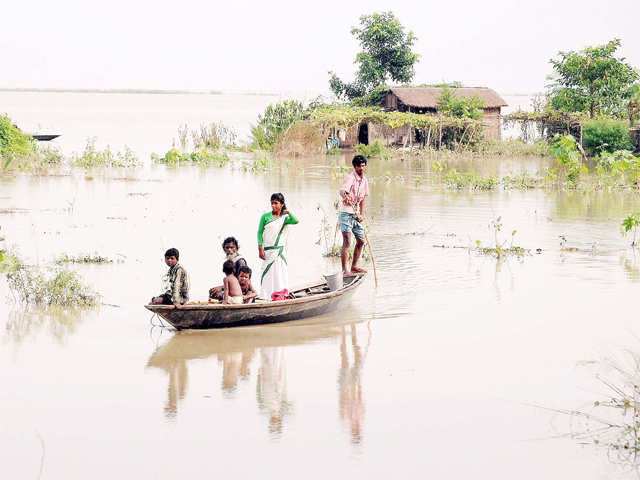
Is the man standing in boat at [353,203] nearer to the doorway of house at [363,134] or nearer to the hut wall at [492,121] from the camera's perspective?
the doorway of house at [363,134]

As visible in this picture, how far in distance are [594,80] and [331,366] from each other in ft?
94.1

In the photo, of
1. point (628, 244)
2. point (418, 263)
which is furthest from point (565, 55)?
point (418, 263)

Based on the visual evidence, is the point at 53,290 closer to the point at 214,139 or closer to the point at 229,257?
the point at 229,257

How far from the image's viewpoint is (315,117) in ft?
103

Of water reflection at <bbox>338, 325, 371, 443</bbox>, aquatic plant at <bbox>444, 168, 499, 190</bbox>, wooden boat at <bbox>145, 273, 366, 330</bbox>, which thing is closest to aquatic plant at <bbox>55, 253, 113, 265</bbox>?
wooden boat at <bbox>145, 273, 366, 330</bbox>

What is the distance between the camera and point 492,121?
3769cm

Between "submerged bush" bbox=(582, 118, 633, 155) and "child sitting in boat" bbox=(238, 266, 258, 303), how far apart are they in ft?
76.5

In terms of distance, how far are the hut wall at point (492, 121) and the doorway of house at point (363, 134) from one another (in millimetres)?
4978

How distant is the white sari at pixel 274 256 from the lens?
870cm

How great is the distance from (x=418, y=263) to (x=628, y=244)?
3560mm

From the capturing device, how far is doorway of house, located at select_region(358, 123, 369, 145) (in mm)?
35781

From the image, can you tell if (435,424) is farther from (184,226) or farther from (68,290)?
(184,226)

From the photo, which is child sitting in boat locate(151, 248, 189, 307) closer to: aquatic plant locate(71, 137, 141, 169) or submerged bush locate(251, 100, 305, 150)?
aquatic plant locate(71, 137, 141, 169)

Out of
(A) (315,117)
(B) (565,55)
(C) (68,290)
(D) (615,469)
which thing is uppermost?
(B) (565,55)
